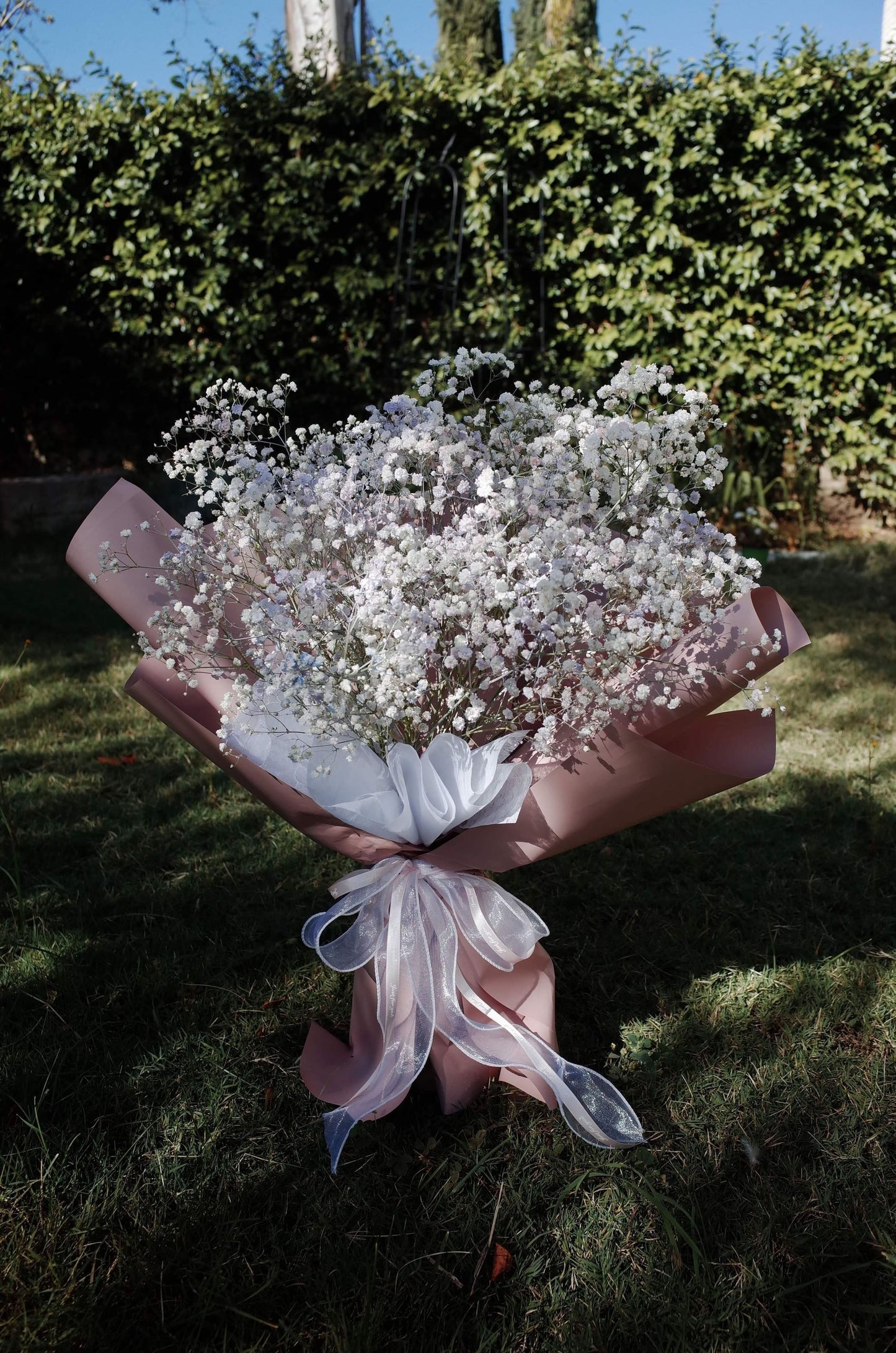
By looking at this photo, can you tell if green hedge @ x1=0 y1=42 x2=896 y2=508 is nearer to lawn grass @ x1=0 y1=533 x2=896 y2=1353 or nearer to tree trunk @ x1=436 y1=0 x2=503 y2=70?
tree trunk @ x1=436 y1=0 x2=503 y2=70

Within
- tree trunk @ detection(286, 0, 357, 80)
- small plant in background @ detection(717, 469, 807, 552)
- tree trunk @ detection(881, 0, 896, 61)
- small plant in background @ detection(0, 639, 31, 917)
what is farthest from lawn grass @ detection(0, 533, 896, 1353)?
tree trunk @ detection(881, 0, 896, 61)

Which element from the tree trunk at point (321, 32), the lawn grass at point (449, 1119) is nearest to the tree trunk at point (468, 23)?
the tree trunk at point (321, 32)

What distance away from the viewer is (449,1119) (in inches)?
72.0

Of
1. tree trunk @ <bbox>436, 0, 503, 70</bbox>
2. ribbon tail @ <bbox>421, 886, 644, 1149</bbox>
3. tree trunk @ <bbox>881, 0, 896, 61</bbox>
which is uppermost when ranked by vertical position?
Answer: tree trunk @ <bbox>436, 0, 503, 70</bbox>

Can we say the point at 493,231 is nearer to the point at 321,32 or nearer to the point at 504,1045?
the point at 321,32

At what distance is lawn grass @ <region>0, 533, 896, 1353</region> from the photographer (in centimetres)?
145

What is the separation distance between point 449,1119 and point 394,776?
0.73 metres

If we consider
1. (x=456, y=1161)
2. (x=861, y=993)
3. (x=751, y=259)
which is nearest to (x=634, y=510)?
(x=456, y=1161)

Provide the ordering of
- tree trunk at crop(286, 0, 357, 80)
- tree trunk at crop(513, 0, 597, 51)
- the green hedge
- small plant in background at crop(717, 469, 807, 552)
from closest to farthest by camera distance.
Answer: the green hedge
small plant in background at crop(717, 469, 807, 552)
tree trunk at crop(286, 0, 357, 80)
tree trunk at crop(513, 0, 597, 51)

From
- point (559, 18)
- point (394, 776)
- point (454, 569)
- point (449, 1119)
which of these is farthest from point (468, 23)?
point (449, 1119)

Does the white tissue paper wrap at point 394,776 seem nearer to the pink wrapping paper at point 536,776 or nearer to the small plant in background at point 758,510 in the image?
the pink wrapping paper at point 536,776

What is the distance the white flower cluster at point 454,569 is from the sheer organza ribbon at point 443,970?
272 millimetres

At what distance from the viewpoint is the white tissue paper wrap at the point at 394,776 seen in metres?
1.53

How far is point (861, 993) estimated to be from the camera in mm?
2162
